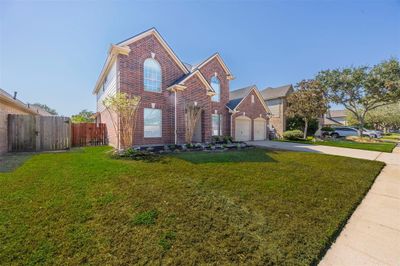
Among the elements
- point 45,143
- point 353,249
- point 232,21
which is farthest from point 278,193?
point 45,143

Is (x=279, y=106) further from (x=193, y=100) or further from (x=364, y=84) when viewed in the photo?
(x=193, y=100)

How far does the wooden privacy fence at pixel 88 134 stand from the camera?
12.5 m

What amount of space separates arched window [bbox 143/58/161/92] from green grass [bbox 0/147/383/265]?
6.74 metres

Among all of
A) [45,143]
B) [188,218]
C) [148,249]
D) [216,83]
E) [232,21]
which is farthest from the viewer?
[216,83]

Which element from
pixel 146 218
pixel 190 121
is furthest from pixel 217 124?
pixel 146 218

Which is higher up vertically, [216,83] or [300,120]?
[216,83]

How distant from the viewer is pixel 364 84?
1859 centimetres

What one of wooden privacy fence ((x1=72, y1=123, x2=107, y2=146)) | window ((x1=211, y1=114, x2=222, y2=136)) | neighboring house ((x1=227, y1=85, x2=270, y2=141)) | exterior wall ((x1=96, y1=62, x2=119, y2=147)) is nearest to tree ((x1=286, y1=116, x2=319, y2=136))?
neighboring house ((x1=227, y1=85, x2=270, y2=141))

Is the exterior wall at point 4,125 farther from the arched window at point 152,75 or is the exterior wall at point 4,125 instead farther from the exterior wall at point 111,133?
the arched window at point 152,75

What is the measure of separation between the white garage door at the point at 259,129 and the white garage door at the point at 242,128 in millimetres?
1154

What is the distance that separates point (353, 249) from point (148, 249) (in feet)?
9.77

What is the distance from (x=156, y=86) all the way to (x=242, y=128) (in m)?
9.86

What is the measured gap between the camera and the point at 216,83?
1572 centimetres

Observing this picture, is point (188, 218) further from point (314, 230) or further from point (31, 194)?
point (31, 194)
